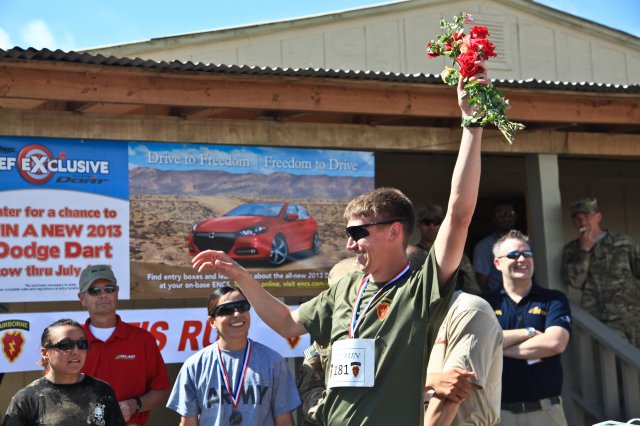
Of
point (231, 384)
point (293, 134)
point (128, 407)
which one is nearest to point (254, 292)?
point (231, 384)

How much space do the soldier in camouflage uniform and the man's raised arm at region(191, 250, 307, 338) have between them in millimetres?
4919

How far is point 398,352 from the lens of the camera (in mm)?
3375

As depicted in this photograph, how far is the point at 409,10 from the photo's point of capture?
12438mm

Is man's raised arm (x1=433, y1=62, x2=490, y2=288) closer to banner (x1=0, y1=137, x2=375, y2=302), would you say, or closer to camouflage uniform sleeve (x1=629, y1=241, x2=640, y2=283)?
banner (x1=0, y1=137, x2=375, y2=302)

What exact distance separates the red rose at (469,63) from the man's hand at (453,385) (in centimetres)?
126

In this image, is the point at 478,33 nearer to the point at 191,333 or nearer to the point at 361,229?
the point at 361,229

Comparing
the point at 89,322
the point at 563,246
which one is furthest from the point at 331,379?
the point at 563,246

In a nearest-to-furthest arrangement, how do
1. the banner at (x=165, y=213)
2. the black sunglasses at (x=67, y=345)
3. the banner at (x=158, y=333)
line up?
the black sunglasses at (x=67, y=345)
the banner at (x=158, y=333)
the banner at (x=165, y=213)

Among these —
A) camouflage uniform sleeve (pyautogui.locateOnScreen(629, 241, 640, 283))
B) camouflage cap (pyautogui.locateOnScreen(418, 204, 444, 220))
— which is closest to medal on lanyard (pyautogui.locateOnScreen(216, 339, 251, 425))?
camouflage cap (pyautogui.locateOnScreen(418, 204, 444, 220))

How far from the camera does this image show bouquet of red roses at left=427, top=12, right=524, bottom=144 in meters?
3.12

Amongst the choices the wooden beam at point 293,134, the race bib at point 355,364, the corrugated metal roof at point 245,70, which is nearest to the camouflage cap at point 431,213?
the wooden beam at point 293,134

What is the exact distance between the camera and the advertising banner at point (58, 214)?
21.8 feet

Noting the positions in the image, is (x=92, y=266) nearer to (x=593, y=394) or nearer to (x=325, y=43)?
(x=593, y=394)

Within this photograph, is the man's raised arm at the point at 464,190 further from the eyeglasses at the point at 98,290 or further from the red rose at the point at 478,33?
the eyeglasses at the point at 98,290
